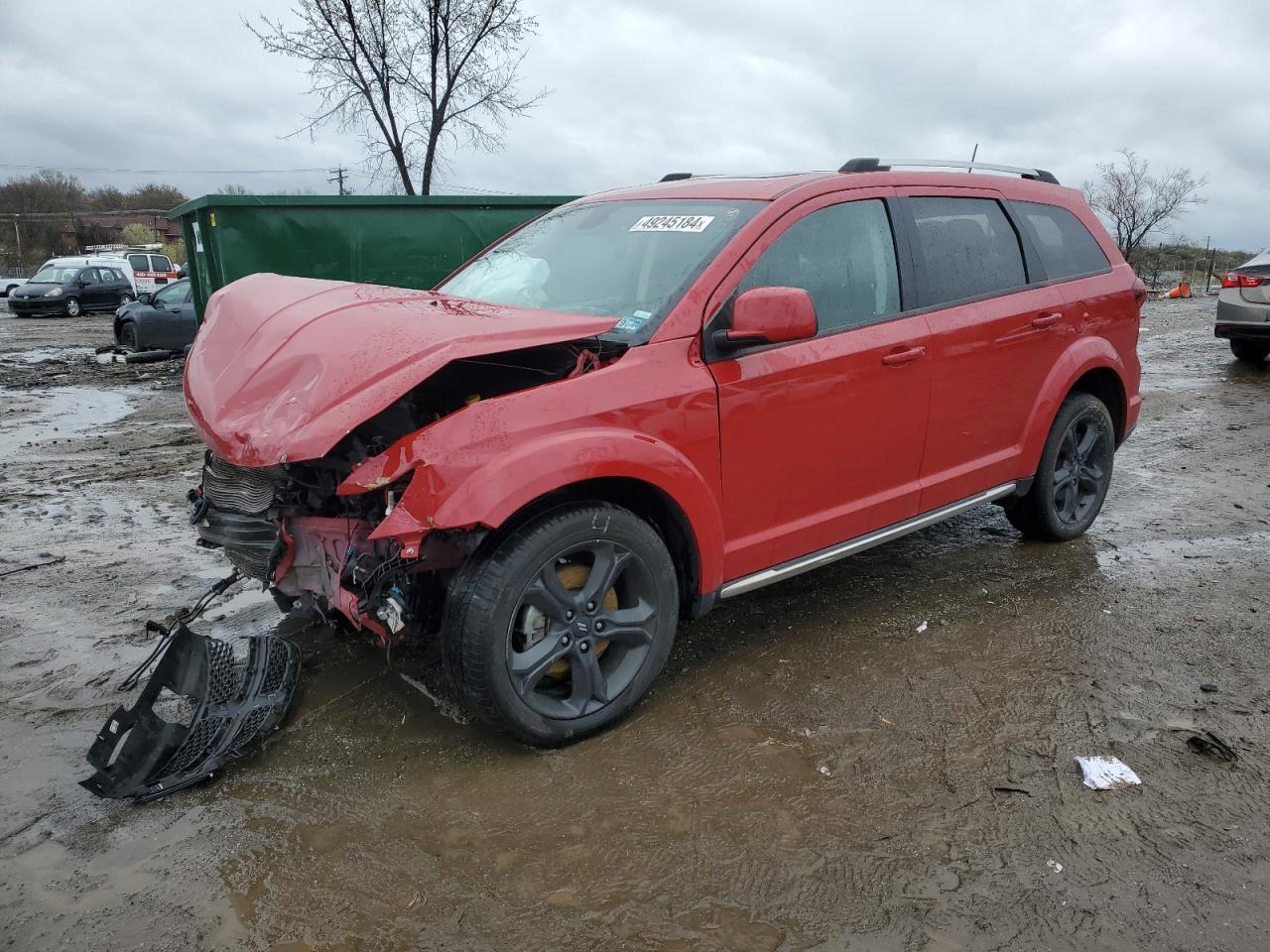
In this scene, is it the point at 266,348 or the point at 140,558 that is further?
the point at 140,558

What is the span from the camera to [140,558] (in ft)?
16.8

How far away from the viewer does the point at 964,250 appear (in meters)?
4.21

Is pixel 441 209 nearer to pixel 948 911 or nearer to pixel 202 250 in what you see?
pixel 202 250

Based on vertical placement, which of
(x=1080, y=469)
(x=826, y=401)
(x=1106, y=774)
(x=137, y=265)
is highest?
(x=137, y=265)

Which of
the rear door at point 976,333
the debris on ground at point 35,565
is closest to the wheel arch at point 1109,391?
the rear door at point 976,333

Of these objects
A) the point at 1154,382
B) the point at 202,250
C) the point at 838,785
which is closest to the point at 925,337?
the point at 838,785

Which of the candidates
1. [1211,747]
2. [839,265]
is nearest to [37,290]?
[839,265]

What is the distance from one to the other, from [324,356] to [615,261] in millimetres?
1316

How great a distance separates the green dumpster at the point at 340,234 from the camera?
10.1 meters

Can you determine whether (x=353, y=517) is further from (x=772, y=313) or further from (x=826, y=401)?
(x=826, y=401)

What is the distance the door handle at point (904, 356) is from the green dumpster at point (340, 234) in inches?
318

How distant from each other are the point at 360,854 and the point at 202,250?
9497mm

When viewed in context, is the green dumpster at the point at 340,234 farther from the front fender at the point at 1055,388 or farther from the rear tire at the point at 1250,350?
the rear tire at the point at 1250,350

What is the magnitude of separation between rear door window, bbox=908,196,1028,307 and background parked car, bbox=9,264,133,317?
2560 cm
